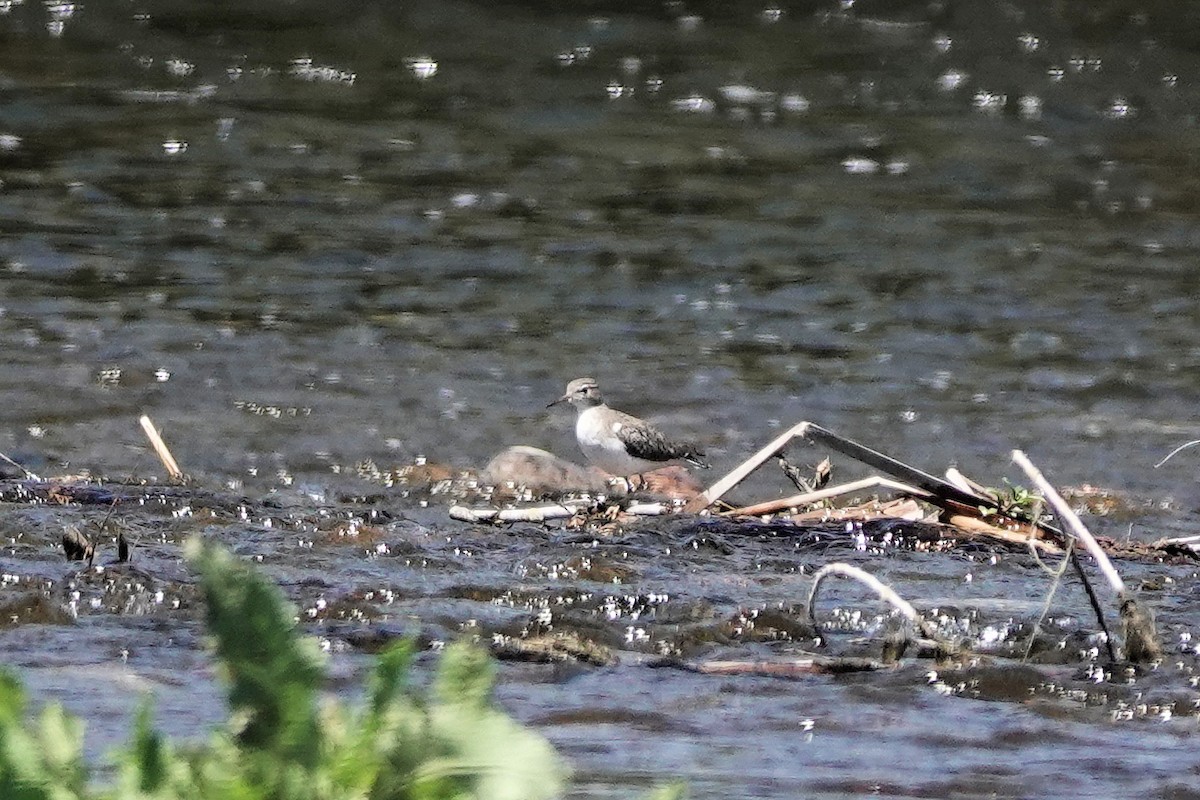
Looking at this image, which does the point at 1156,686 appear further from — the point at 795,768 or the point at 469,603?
the point at 469,603

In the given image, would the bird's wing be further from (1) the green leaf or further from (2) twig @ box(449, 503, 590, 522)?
(1) the green leaf

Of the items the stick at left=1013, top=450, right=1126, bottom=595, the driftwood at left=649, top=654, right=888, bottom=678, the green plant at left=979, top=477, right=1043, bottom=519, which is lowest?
the driftwood at left=649, top=654, right=888, bottom=678

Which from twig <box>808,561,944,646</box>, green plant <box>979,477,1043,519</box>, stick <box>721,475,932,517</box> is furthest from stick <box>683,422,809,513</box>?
twig <box>808,561,944,646</box>

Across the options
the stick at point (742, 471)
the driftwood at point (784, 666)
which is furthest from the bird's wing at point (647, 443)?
the driftwood at point (784, 666)

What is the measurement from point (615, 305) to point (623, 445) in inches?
122

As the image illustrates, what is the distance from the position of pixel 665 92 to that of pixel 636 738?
12.9 metres

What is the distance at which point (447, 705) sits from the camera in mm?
1399

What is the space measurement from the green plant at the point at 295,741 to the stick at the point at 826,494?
460 cm

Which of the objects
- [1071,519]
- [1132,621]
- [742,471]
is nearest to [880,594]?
[1071,519]

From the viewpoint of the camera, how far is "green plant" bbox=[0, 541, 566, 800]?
4.46 feet

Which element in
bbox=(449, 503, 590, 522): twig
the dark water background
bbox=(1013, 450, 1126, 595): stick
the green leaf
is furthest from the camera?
bbox=(449, 503, 590, 522): twig

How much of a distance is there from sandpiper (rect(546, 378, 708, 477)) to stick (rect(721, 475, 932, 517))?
1214mm

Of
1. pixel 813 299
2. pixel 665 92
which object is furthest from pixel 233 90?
pixel 813 299

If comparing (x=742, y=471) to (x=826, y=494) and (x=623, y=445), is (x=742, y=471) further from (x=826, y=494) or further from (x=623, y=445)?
(x=623, y=445)
